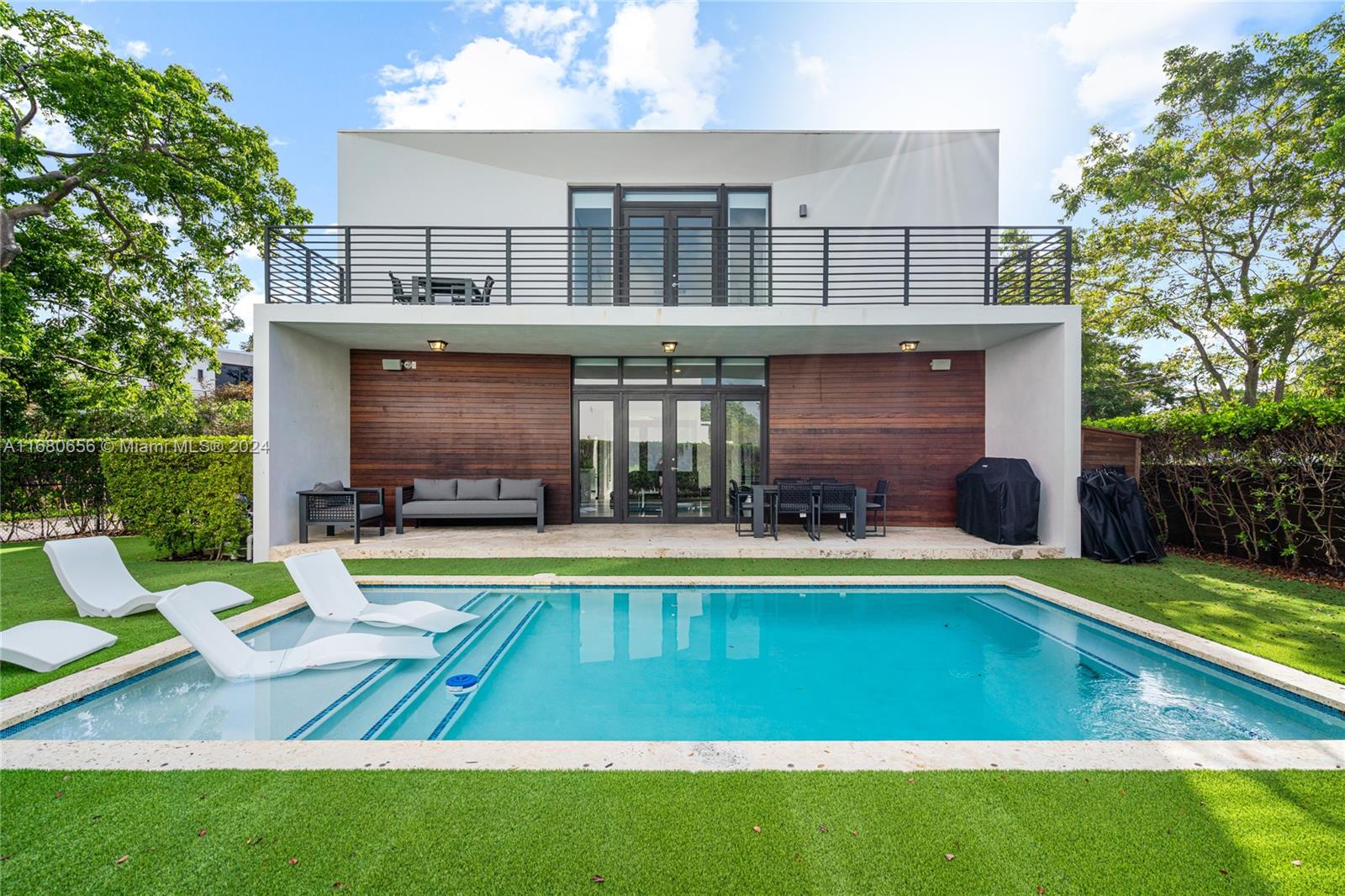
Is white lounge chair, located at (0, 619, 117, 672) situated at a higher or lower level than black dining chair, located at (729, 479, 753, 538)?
lower

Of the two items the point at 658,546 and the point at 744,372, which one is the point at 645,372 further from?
the point at 658,546

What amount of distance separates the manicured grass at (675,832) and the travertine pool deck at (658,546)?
4794mm

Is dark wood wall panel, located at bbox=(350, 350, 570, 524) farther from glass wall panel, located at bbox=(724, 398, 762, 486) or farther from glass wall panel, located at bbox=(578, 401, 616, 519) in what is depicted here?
glass wall panel, located at bbox=(724, 398, 762, 486)

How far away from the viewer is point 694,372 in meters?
9.68

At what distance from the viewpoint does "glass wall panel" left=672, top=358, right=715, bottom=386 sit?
9664mm

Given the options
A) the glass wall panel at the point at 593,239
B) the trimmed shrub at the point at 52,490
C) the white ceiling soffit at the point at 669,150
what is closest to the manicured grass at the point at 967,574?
the trimmed shrub at the point at 52,490

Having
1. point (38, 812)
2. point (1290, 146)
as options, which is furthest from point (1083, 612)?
point (1290, 146)

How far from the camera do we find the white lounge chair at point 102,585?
455cm

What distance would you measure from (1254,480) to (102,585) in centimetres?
1241

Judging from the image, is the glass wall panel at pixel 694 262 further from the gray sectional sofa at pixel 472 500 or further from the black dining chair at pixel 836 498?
the gray sectional sofa at pixel 472 500

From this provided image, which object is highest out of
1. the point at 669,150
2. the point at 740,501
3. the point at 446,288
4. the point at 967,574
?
the point at 669,150

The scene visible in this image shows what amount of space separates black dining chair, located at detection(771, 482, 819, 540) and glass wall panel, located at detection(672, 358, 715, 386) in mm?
2625

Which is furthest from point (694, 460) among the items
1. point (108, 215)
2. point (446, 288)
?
point (108, 215)

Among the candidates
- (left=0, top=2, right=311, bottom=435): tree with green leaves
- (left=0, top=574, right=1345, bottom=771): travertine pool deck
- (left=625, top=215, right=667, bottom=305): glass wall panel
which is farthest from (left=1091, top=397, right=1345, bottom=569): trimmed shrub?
(left=0, top=2, right=311, bottom=435): tree with green leaves
